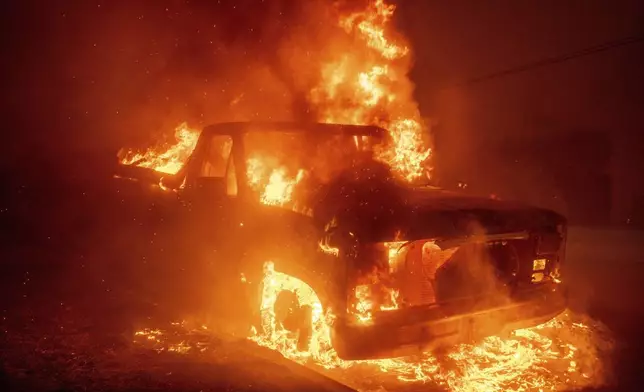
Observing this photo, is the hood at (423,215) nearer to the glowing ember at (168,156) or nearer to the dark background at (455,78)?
the glowing ember at (168,156)

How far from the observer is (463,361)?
5137mm

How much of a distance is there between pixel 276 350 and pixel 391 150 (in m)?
2.65

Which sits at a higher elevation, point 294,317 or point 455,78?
point 455,78

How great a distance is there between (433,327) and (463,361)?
1.05m

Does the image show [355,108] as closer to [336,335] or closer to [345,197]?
[345,197]

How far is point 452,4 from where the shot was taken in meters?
16.1

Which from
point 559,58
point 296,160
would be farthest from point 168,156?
point 559,58

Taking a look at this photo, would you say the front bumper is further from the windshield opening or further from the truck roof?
the truck roof

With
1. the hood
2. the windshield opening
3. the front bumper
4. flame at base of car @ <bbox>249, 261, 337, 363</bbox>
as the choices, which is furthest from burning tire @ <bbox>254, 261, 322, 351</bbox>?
the hood

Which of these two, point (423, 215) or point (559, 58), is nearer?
point (423, 215)

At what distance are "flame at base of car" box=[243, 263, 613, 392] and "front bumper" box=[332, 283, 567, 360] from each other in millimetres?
251

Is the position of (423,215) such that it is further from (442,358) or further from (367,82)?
(367,82)

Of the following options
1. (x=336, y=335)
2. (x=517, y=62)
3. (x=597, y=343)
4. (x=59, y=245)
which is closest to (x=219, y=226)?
(x=336, y=335)

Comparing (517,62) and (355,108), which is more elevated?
(517,62)
